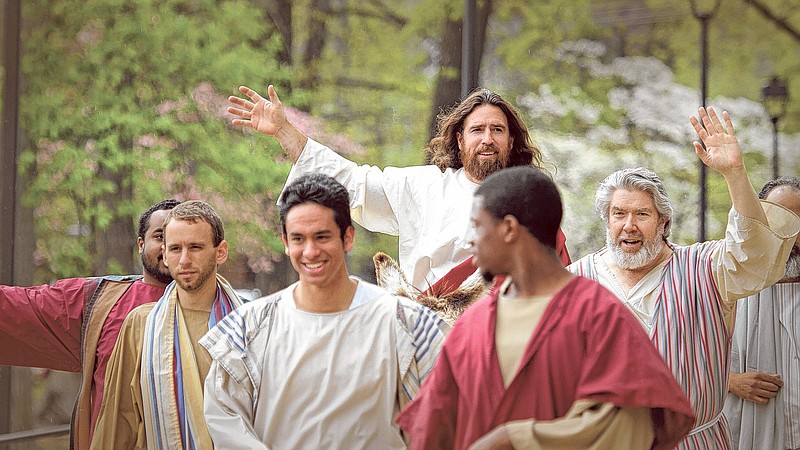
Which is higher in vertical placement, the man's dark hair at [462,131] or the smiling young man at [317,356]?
the man's dark hair at [462,131]

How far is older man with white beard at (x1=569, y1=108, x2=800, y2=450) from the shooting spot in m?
3.75

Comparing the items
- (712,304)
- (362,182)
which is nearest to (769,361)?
(712,304)

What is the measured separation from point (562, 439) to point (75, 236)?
21.8 feet

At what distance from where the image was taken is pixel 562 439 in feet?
8.26

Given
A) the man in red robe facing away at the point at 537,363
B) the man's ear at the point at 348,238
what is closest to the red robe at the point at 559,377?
the man in red robe facing away at the point at 537,363

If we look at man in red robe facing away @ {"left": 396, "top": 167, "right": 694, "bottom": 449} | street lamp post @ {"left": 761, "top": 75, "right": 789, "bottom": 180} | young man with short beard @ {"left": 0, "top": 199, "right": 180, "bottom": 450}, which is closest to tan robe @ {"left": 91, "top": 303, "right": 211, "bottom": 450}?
young man with short beard @ {"left": 0, "top": 199, "right": 180, "bottom": 450}

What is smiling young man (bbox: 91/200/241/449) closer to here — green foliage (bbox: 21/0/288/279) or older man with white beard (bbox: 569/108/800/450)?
older man with white beard (bbox: 569/108/800/450)

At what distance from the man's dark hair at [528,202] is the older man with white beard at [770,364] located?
2378 mm

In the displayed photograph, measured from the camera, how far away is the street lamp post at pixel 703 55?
919cm

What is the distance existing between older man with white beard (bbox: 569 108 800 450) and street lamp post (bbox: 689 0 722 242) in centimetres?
525

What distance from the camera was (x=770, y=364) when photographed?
4816 mm

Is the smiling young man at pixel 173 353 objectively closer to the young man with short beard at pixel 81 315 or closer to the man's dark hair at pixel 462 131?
the young man with short beard at pixel 81 315

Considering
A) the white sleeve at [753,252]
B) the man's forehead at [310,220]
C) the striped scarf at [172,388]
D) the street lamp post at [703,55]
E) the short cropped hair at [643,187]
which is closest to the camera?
the man's forehead at [310,220]

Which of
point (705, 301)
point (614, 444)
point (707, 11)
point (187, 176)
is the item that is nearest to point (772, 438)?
point (705, 301)
